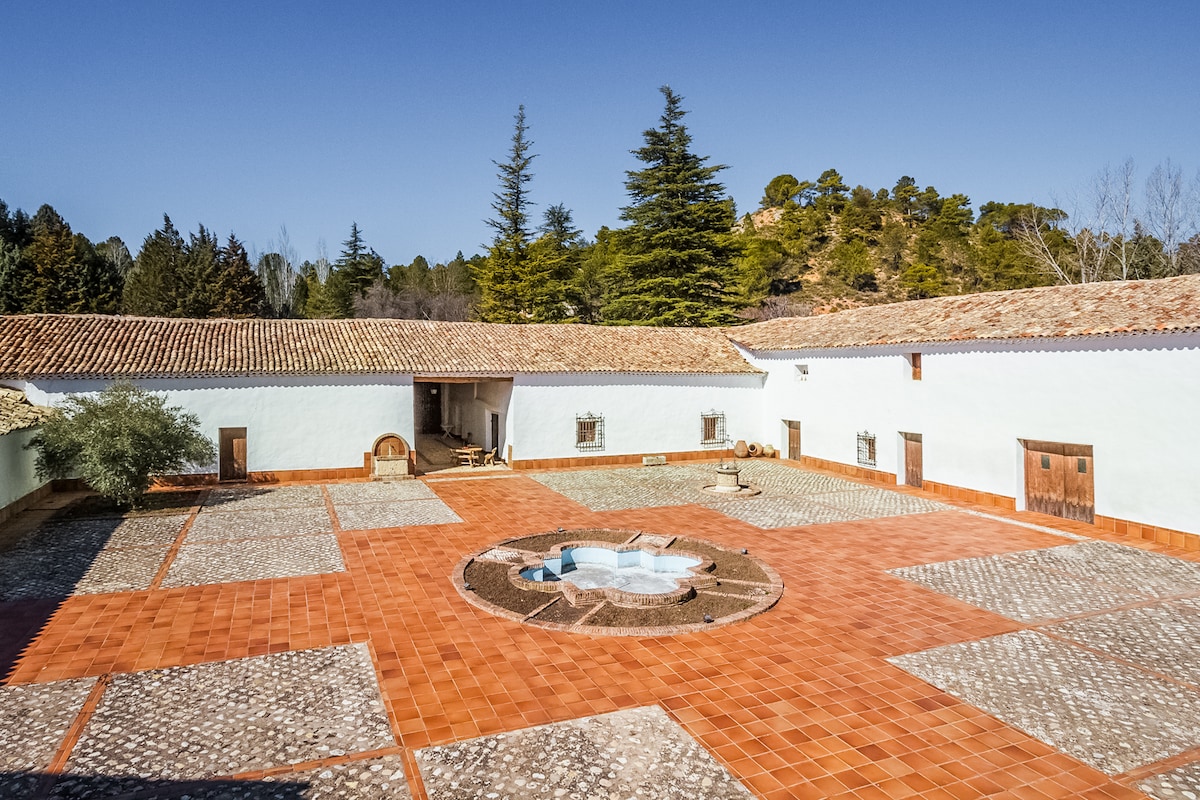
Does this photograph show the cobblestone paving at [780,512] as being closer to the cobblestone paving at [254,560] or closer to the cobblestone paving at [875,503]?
the cobblestone paving at [875,503]

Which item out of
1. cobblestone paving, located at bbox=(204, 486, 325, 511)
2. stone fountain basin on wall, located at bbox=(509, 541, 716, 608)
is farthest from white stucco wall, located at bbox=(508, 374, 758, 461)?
stone fountain basin on wall, located at bbox=(509, 541, 716, 608)

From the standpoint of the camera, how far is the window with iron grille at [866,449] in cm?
1995

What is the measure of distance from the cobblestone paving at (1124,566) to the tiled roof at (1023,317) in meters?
4.03

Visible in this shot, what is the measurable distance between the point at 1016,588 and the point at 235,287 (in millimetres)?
48403

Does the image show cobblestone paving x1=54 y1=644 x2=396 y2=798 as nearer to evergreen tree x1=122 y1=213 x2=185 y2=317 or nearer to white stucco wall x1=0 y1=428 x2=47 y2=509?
white stucco wall x1=0 y1=428 x2=47 y2=509

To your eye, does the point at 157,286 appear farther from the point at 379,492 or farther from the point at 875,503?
the point at 875,503

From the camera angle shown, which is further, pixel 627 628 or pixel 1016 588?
pixel 1016 588

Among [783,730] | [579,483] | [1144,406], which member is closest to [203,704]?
[783,730]

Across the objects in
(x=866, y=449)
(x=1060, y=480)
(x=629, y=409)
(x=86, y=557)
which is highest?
(x=629, y=409)

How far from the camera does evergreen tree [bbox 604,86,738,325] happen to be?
3806 cm

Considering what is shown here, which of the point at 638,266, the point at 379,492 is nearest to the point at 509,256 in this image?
the point at 638,266

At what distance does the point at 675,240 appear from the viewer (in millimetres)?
38250

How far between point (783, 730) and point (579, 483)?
13.4 m

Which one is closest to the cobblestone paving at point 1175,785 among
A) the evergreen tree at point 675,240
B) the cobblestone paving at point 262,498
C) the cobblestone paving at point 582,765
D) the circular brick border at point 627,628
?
the cobblestone paving at point 582,765
